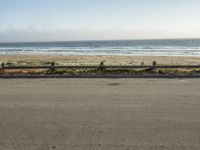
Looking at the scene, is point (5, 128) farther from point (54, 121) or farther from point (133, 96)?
point (133, 96)

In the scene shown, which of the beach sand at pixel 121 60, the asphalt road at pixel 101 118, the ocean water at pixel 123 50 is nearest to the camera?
the asphalt road at pixel 101 118

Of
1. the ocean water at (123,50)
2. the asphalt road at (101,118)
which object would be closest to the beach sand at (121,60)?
the ocean water at (123,50)

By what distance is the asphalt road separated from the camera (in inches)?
208

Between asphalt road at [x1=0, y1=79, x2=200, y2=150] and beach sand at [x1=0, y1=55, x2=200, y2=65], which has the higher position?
asphalt road at [x1=0, y1=79, x2=200, y2=150]

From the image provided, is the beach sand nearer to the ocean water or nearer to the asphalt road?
the ocean water

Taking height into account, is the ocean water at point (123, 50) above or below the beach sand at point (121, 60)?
above

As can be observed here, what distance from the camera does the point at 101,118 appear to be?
6883mm

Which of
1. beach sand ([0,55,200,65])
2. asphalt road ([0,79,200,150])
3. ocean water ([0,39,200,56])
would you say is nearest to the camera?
asphalt road ([0,79,200,150])

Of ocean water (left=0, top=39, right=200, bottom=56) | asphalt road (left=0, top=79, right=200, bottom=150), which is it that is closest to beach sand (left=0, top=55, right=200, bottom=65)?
ocean water (left=0, top=39, right=200, bottom=56)

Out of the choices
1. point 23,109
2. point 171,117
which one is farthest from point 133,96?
point 23,109

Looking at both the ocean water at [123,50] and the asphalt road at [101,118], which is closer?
the asphalt road at [101,118]

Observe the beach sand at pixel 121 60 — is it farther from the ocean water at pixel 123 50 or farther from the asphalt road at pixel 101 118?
the asphalt road at pixel 101 118

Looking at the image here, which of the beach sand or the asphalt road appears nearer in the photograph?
the asphalt road

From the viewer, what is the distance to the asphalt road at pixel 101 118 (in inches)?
208
